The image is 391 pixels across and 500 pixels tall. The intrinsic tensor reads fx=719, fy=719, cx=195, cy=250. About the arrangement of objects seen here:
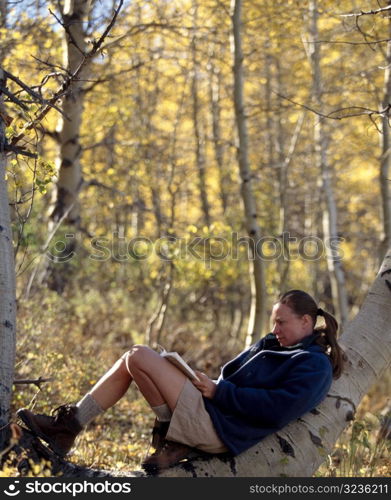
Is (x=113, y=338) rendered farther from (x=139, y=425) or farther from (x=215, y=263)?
(x=139, y=425)

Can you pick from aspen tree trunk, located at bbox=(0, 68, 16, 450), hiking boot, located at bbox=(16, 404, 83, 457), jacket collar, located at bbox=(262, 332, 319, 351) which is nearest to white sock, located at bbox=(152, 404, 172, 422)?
hiking boot, located at bbox=(16, 404, 83, 457)

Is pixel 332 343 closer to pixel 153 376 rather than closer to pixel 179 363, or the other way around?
pixel 179 363

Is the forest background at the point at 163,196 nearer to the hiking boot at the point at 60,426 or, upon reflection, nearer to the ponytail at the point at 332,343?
the hiking boot at the point at 60,426

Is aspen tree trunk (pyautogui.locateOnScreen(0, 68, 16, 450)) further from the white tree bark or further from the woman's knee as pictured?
the white tree bark

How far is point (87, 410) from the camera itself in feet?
13.7

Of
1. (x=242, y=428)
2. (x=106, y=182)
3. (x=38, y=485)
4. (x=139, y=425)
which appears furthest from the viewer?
(x=106, y=182)

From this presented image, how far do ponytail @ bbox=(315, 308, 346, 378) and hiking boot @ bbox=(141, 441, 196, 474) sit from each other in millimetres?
984

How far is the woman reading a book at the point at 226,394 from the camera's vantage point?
13.2ft

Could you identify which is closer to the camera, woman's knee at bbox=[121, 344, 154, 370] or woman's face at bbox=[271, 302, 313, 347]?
woman's knee at bbox=[121, 344, 154, 370]

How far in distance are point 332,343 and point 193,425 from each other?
3.16ft

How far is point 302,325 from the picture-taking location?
4301 millimetres

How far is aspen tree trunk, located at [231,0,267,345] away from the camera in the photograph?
832 centimetres

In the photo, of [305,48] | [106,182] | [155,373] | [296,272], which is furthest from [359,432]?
[296,272]

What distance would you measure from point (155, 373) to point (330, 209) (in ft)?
24.0
